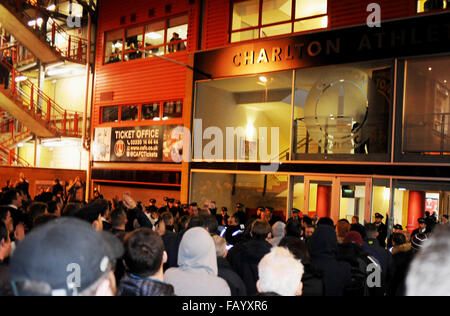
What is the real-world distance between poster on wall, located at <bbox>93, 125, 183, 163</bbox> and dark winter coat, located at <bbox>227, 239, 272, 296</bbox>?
12641 millimetres

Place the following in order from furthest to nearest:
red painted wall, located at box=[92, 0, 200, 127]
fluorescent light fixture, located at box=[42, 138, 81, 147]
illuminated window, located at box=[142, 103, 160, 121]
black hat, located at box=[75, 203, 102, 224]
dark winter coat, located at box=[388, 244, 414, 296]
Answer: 1. fluorescent light fixture, located at box=[42, 138, 81, 147]
2. illuminated window, located at box=[142, 103, 160, 121]
3. red painted wall, located at box=[92, 0, 200, 127]
4. black hat, located at box=[75, 203, 102, 224]
5. dark winter coat, located at box=[388, 244, 414, 296]

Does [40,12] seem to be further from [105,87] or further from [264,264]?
[264,264]

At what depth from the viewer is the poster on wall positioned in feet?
59.5

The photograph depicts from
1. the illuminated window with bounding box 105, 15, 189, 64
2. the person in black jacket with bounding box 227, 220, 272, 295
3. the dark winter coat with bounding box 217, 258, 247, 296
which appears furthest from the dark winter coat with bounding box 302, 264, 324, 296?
the illuminated window with bounding box 105, 15, 189, 64

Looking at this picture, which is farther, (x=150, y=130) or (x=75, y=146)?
(x=75, y=146)

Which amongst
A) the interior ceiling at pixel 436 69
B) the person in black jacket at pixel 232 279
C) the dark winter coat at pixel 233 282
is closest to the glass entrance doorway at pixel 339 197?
the interior ceiling at pixel 436 69

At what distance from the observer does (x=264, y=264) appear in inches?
118

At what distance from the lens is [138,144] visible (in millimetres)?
19500

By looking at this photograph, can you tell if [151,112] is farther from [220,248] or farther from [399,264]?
[399,264]

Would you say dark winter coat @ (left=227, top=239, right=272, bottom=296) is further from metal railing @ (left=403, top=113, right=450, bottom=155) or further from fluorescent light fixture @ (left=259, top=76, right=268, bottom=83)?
fluorescent light fixture @ (left=259, top=76, right=268, bottom=83)

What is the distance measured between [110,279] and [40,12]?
987 inches

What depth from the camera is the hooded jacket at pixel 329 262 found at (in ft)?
15.3

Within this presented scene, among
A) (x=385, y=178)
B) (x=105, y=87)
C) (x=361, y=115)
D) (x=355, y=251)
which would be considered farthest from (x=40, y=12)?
(x=355, y=251)

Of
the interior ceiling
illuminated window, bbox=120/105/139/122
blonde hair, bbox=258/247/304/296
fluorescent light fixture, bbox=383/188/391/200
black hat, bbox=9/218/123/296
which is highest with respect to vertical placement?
the interior ceiling
